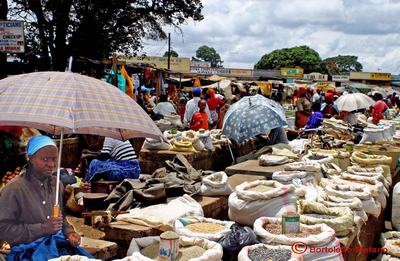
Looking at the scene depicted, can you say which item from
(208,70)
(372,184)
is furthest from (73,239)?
(208,70)

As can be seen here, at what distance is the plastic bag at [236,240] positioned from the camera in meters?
3.29

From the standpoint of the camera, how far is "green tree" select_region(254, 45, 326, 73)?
63312 mm

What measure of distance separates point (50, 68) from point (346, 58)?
3909 inches

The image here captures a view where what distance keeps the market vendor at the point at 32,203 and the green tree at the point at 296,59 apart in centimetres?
6095

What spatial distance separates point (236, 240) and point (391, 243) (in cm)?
250

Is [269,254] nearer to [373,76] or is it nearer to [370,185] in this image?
[370,185]

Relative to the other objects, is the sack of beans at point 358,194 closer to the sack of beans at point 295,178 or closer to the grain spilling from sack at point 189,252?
the sack of beans at point 295,178

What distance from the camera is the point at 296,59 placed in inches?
2511

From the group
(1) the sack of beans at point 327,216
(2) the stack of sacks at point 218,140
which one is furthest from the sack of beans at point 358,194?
(2) the stack of sacks at point 218,140

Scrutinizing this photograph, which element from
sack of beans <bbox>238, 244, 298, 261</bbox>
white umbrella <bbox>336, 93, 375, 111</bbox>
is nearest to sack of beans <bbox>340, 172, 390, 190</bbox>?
sack of beans <bbox>238, 244, 298, 261</bbox>

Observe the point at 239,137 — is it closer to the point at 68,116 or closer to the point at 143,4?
the point at 68,116

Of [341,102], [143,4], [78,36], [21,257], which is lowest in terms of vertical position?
[21,257]

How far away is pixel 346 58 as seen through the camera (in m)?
105

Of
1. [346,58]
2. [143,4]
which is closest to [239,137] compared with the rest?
[143,4]
